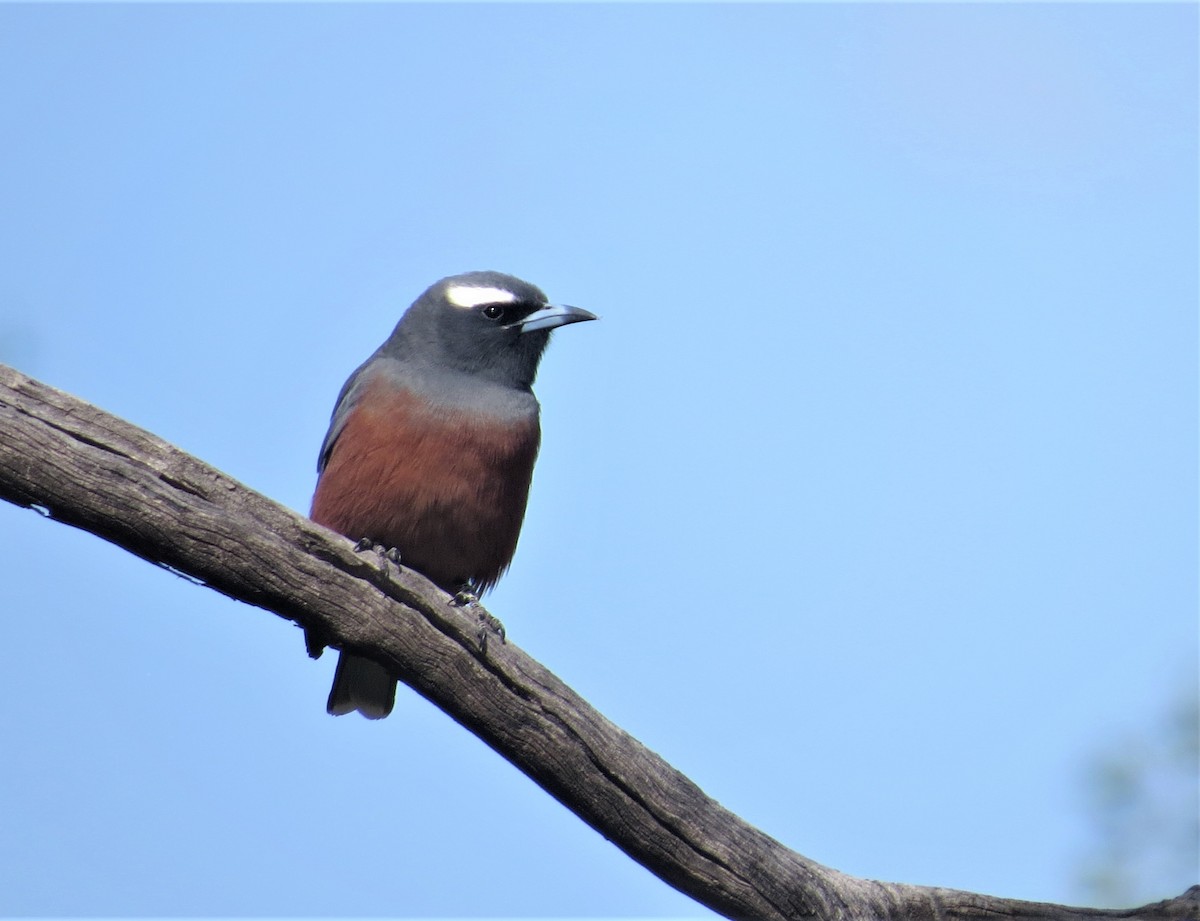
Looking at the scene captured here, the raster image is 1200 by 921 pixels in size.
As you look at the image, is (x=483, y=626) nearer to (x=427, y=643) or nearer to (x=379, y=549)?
(x=427, y=643)

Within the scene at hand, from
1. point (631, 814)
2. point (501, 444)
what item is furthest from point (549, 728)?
point (501, 444)

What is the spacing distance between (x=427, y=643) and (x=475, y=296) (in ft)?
9.50

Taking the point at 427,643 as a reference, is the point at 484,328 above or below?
above

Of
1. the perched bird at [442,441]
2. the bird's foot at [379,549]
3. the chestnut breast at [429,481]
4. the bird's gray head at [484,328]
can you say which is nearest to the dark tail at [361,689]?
the perched bird at [442,441]

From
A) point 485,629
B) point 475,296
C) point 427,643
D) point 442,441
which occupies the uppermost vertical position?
point 475,296

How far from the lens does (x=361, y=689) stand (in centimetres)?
748

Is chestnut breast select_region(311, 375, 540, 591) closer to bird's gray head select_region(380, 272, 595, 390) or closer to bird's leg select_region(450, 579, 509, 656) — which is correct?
bird's gray head select_region(380, 272, 595, 390)

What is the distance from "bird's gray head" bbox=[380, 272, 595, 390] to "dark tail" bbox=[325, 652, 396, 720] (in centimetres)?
177

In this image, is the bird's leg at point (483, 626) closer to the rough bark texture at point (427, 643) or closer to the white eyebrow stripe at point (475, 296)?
the rough bark texture at point (427, 643)

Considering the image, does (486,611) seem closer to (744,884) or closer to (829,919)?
(744,884)

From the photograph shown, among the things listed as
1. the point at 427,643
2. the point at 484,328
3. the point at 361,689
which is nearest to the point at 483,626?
the point at 427,643

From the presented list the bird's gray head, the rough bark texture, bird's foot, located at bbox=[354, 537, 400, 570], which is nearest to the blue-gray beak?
the bird's gray head

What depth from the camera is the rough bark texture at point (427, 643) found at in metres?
4.85

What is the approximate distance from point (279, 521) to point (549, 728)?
1.40 metres
